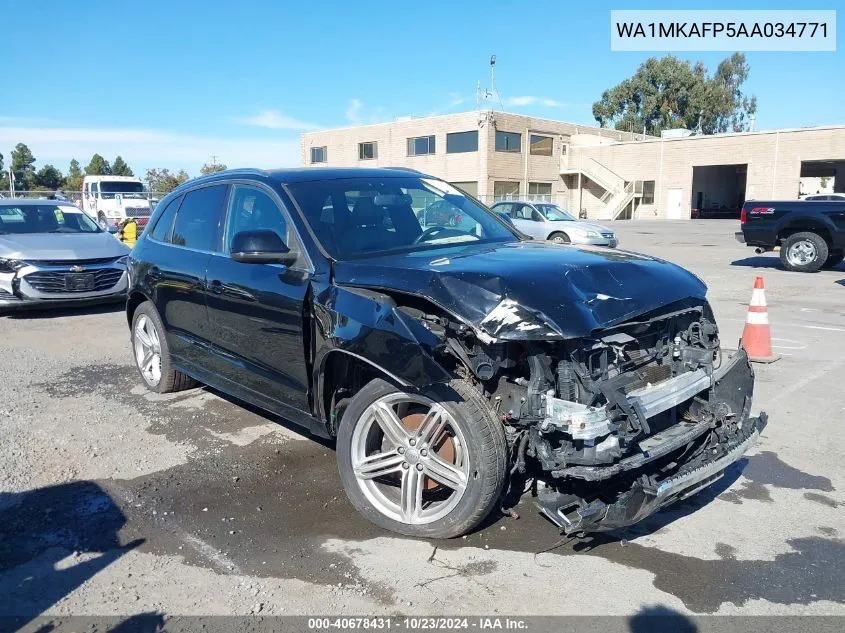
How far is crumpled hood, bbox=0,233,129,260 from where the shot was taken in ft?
32.3

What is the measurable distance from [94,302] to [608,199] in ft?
146

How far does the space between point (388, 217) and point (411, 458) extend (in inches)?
67.8

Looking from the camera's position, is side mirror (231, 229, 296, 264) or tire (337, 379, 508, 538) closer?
tire (337, 379, 508, 538)

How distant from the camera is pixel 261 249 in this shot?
4.02m

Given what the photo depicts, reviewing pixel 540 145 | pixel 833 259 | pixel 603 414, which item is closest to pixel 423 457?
pixel 603 414

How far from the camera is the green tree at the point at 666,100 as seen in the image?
72.7 meters

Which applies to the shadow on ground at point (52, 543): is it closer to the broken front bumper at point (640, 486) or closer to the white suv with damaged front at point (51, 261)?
the broken front bumper at point (640, 486)

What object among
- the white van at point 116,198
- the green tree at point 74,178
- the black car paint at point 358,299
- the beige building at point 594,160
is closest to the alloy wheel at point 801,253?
the black car paint at point 358,299

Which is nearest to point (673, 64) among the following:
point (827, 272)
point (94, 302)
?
point (827, 272)

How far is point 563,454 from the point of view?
314 cm

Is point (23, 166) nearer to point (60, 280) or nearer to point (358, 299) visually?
point (60, 280)

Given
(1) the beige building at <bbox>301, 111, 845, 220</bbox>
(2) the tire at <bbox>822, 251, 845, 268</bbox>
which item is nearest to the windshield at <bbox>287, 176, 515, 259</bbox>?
(2) the tire at <bbox>822, 251, 845, 268</bbox>

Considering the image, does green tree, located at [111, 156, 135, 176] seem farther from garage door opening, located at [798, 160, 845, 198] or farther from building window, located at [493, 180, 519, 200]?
garage door opening, located at [798, 160, 845, 198]

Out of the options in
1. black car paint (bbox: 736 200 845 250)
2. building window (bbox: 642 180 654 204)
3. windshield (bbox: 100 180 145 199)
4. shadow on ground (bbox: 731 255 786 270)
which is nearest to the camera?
black car paint (bbox: 736 200 845 250)
